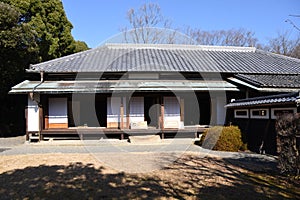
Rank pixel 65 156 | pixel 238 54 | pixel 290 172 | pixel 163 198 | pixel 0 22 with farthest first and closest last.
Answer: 1. pixel 238 54
2. pixel 0 22
3. pixel 65 156
4. pixel 290 172
5. pixel 163 198

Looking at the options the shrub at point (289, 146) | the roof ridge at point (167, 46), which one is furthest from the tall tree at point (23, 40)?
the shrub at point (289, 146)

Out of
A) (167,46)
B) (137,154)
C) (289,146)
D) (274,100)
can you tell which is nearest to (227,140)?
(274,100)

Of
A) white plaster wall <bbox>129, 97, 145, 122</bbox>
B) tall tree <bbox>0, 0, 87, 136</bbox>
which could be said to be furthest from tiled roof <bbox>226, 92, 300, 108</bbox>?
tall tree <bbox>0, 0, 87, 136</bbox>

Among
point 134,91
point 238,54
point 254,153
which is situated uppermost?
point 238,54

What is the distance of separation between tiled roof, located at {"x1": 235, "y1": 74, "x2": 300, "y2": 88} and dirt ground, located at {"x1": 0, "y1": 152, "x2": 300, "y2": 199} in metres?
6.11

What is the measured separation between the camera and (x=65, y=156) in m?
9.38

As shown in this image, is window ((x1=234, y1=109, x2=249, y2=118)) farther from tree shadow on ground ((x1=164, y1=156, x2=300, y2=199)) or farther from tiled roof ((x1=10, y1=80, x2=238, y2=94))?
tree shadow on ground ((x1=164, y1=156, x2=300, y2=199))

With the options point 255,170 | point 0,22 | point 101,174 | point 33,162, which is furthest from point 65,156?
point 0,22

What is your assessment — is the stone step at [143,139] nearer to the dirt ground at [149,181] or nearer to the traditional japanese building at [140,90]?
the traditional japanese building at [140,90]

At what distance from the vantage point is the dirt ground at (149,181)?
5160 mm

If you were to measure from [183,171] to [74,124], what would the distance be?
391 inches

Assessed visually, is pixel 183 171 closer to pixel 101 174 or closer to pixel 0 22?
pixel 101 174

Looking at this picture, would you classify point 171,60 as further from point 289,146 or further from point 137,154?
point 289,146

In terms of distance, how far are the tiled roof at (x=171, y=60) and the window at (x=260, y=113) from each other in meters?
4.81
